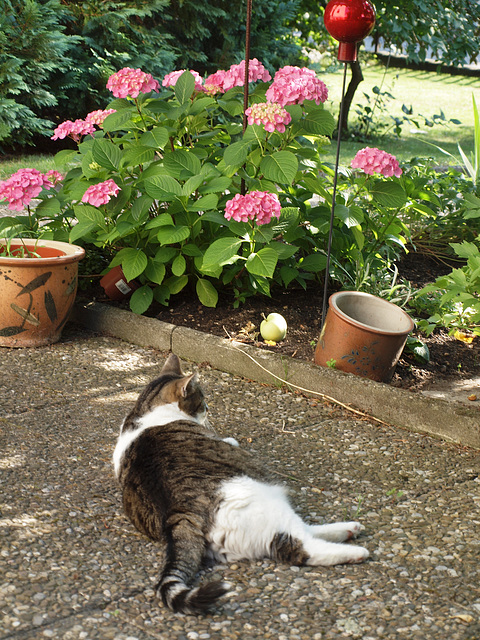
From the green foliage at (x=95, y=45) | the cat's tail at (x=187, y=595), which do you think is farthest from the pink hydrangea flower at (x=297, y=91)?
the green foliage at (x=95, y=45)

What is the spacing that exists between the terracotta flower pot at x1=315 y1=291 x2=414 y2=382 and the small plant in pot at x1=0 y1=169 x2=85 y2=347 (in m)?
1.53

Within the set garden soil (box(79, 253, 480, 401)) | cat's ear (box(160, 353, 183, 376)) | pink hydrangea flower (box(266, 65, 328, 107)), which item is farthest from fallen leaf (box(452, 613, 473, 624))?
pink hydrangea flower (box(266, 65, 328, 107))

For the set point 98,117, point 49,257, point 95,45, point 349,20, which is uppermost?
point 95,45

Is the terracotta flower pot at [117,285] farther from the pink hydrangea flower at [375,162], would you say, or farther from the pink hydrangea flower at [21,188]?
the pink hydrangea flower at [375,162]

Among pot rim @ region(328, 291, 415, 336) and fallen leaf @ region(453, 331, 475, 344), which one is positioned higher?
pot rim @ region(328, 291, 415, 336)

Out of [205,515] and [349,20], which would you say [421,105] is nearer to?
[349,20]

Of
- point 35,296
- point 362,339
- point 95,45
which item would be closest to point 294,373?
point 362,339

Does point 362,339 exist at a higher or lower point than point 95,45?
lower

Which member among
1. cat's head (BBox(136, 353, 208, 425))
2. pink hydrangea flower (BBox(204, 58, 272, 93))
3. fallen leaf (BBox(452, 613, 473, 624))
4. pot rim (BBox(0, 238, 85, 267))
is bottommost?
fallen leaf (BBox(452, 613, 473, 624))

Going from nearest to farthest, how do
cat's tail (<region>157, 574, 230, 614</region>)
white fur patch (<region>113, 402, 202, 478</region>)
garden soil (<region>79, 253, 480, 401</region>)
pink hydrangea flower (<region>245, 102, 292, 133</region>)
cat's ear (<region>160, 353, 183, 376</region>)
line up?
cat's tail (<region>157, 574, 230, 614</region>)
white fur patch (<region>113, 402, 202, 478</region>)
cat's ear (<region>160, 353, 183, 376</region>)
pink hydrangea flower (<region>245, 102, 292, 133</region>)
garden soil (<region>79, 253, 480, 401</region>)

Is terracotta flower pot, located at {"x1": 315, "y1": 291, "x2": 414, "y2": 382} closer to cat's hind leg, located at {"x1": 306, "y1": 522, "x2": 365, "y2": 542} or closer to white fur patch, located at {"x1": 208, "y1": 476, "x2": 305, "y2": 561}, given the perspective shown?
cat's hind leg, located at {"x1": 306, "y1": 522, "x2": 365, "y2": 542}

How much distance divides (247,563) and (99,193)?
2.33 meters

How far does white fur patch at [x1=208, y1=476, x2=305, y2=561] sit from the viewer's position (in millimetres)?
2129

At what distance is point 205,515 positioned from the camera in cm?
214
